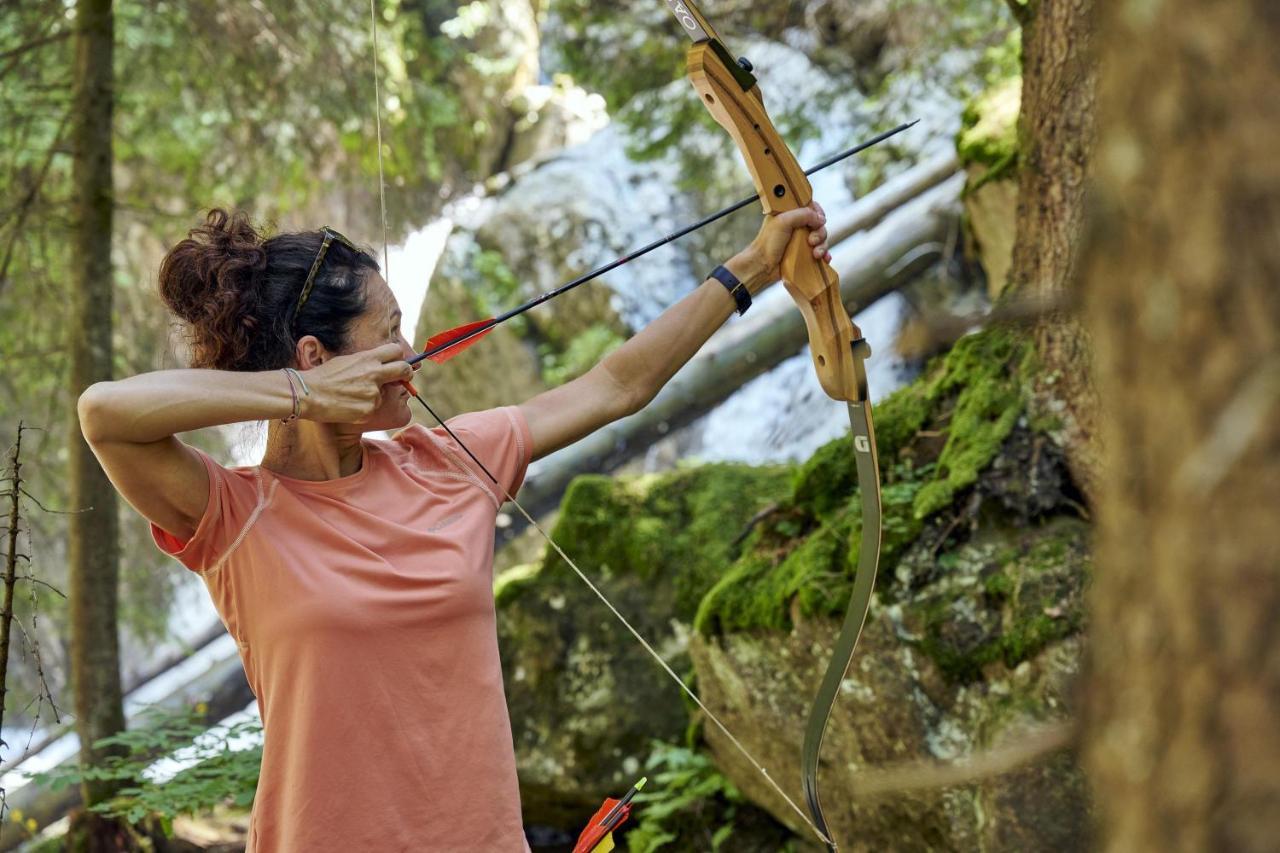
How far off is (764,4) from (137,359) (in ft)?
9.90

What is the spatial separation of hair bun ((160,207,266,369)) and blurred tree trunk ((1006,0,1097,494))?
1517mm

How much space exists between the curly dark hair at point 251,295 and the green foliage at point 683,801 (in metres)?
1.94

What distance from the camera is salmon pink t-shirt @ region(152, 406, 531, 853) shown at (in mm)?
1537

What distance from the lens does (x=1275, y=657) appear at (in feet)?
1.84

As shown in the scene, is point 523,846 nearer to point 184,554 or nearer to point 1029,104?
point 184,554

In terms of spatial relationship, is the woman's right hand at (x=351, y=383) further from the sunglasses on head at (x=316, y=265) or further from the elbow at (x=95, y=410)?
the elbow at (x=95, y=410)

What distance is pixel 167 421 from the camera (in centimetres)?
150

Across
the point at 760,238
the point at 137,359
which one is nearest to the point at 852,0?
the point at 137,359

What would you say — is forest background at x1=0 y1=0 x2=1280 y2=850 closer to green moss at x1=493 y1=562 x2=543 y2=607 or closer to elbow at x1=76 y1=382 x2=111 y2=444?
green moss at x1=493 y1=562 x2=543 y2=607

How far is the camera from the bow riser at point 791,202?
194 cm

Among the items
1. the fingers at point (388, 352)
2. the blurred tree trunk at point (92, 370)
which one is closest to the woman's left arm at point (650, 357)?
the fingers at point (388, 352)

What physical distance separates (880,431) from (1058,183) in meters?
0.67

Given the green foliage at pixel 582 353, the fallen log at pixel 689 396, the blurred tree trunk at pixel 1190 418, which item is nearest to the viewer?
the blurred tree trunk at pixel 1190 418

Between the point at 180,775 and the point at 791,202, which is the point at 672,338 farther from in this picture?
the point at 180,775
